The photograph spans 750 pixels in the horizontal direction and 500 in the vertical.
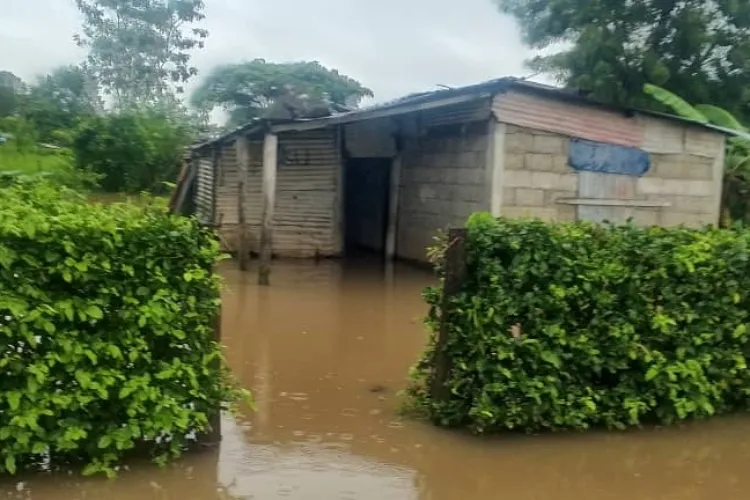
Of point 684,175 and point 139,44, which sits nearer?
point 684,175

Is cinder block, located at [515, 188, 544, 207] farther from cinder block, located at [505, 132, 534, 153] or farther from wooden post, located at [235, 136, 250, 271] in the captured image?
wooden post, located at [235, 136, 250, 271]

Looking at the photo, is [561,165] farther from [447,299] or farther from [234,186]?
[234,186]

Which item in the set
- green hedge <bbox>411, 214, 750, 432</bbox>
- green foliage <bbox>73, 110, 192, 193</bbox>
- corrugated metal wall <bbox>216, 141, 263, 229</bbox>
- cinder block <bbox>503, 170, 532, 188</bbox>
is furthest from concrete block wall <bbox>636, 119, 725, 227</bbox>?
green foliage <bbox>73, 110, 192, 193</bbox>

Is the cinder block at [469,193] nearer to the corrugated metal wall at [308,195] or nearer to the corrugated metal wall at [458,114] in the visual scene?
the corrugated metal wall at [458,114]

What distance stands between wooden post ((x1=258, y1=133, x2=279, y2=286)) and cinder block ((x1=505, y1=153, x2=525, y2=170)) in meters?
3.76

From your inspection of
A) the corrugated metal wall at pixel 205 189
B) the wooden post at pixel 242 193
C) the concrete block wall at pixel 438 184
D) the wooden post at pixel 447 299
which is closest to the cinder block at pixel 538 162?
the concrete block wall at pixel 438 184

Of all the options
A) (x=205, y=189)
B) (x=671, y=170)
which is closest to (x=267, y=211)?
(x=671, y=170)

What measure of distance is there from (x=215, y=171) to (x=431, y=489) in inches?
569

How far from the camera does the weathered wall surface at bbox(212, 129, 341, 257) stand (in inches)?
630

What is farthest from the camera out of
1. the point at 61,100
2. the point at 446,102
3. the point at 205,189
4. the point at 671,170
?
the point at 61,100

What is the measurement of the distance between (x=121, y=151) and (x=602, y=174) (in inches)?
633

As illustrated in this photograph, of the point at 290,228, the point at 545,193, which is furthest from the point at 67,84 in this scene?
the point at 545,193

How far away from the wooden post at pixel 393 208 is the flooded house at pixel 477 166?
25mm

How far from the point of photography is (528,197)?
1188 centimetres
